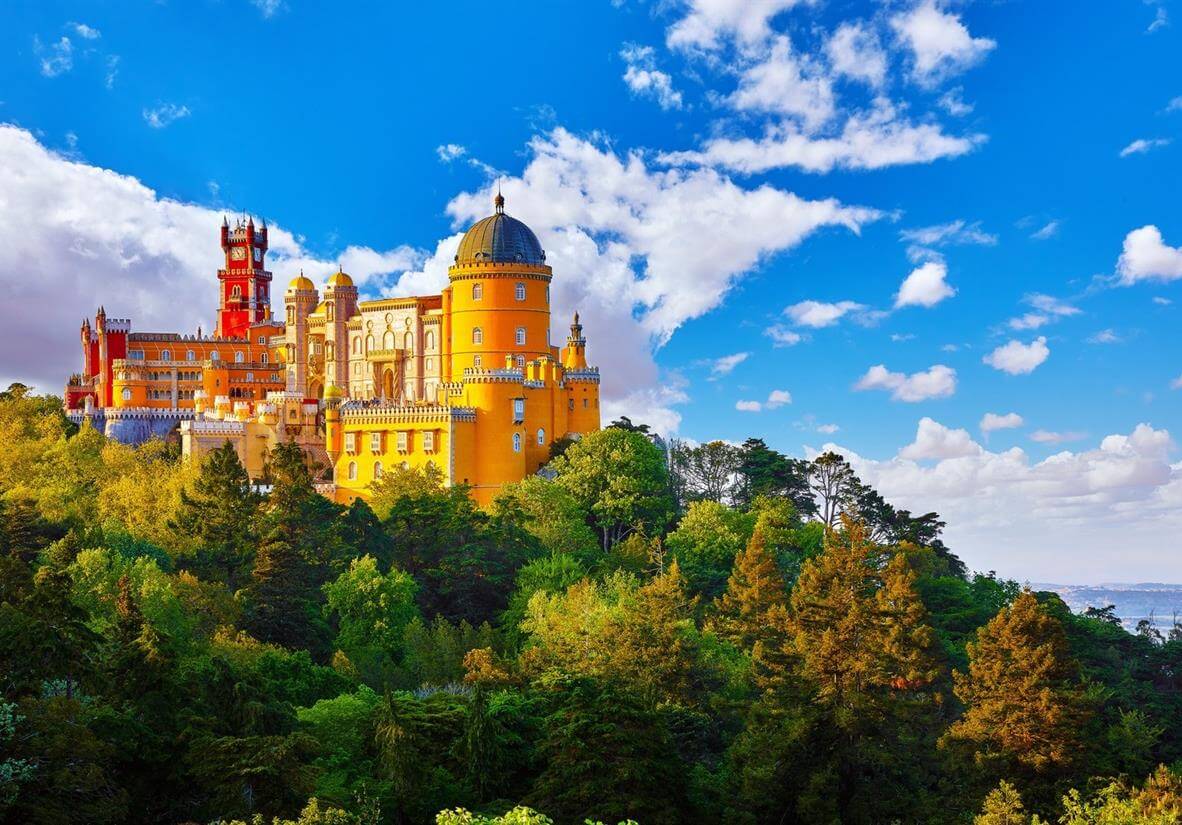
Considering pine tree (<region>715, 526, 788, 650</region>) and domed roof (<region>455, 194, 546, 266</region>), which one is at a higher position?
domed roof (<region>455, 194, 546, 266</region>)

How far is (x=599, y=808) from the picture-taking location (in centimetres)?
3431

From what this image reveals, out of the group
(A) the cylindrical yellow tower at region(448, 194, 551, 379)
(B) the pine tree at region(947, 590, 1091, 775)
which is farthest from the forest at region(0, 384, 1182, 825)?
(A) the cylindrical yellow tower at region(448, 194, 551, 379)

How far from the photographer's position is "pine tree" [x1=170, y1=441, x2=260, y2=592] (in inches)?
2154

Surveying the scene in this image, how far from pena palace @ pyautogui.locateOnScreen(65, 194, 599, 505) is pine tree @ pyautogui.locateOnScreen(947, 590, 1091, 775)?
3430 cm

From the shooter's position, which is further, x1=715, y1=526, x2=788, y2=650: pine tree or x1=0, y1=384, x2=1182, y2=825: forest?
x1=715, y1=526, x2=788, y2=650: pine tree

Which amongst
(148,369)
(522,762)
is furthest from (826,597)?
(148,369)

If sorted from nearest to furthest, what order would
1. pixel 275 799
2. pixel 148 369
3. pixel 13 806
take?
pixel 13 806
pixel 275 799
pixel 148 369

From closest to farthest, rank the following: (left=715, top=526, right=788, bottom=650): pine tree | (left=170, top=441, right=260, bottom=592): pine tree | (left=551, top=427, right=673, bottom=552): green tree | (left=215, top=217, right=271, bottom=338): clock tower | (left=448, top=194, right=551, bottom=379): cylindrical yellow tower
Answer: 1. (left=715, top=526, right=788, bottom=650): pine tree
2. (left=170, top=441, right=260, bottom=592): pine tree
3. (left=551, top=427, right=673, bottom=552): green tree
4. (left=448, top=194, right=551, bottom=379): cylindrical yellow tower
5. (left=215, top=217, right=271, bottom=338): clock tower

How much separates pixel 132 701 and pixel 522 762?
389 inches

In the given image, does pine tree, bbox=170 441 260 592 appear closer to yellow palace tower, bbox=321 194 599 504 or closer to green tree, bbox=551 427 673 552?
yellow palace tower, bbox=321 194 599 504

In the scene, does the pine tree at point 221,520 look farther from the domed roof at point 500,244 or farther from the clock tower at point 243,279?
the clock tower at point 243,279

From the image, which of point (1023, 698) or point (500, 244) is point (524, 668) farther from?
point (500, 244)

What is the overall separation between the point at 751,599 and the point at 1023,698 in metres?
16.0

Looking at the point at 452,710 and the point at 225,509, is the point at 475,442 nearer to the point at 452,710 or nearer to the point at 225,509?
the point at 225,509
